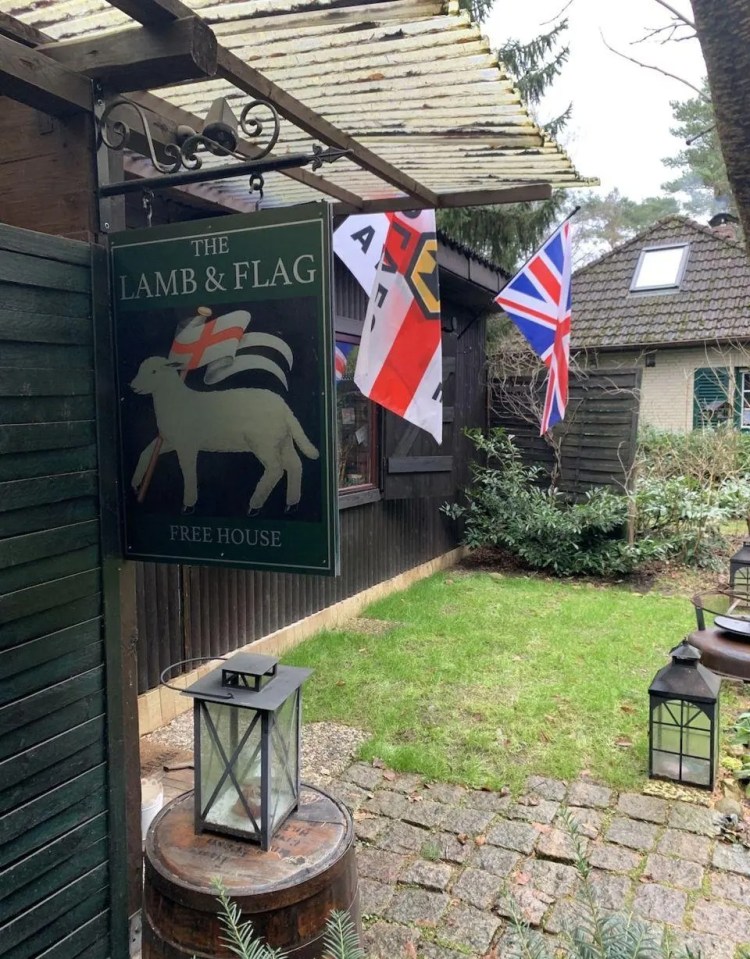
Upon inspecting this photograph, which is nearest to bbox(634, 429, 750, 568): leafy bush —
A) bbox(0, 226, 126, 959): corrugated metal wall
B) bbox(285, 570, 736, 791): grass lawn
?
bbox(285, 570, 736, 791): grass lawn

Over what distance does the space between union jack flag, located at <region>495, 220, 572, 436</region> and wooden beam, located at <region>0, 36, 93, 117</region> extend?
4453 mm

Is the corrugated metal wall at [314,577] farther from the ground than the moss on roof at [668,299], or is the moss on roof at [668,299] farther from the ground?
the moss on roof at [668,299]

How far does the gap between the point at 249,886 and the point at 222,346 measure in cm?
136

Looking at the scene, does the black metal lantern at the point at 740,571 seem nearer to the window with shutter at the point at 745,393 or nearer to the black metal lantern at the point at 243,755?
the black metal lantern at the point at 243,755

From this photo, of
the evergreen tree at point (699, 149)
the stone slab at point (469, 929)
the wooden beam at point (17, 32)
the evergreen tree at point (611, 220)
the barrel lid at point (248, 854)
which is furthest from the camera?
the evergreen tree at point (611, 220)

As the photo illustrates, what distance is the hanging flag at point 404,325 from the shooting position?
5.01m

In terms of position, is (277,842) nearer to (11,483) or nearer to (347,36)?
(11,483)

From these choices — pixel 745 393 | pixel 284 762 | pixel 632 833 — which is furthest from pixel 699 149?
pixel 284 762

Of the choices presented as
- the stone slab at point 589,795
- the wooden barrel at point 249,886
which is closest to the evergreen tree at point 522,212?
the stone slab at point 589,795

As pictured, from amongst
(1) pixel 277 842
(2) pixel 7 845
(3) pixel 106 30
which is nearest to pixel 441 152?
(3) pixel 106 30

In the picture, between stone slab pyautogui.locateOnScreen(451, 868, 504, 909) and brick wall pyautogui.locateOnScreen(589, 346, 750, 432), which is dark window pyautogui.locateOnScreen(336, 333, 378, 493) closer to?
stone slab pyautogui.locateOnScreen(451, 868, 504, 909)

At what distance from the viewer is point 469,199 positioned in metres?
3.87

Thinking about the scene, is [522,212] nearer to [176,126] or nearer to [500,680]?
[500,680]

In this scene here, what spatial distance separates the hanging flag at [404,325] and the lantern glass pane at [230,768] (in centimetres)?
323
